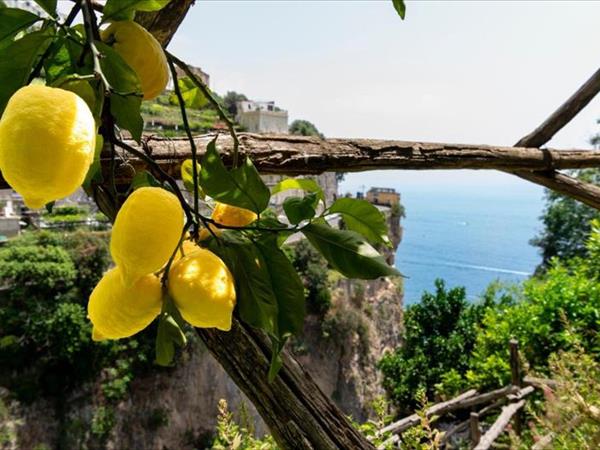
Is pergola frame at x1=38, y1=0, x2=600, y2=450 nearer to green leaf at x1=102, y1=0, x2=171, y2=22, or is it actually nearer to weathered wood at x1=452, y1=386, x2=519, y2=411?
green leaf at x1=102, y1=0, x2=171, y2=22

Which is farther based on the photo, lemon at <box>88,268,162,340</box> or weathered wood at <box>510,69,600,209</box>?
weathered wood at <box>510,69,600,209</box>

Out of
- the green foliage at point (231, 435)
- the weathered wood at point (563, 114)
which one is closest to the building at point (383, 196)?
the weathered wood at point (563, 114)

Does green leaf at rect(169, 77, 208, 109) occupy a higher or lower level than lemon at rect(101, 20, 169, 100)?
lower

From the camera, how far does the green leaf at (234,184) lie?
0.21 m

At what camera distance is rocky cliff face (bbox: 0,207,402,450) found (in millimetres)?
4875

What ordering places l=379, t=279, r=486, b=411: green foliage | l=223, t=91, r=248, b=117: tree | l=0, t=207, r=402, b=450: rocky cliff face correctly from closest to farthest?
l=379, t=279, r=486, b=411: green foliage → l=0, t=207, r=402, b=450: rocky cliff face → l=223, t=91, r=248, b=117: tree

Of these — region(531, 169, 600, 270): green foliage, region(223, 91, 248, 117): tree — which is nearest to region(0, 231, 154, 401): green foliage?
region(531, 169, 600, 270): green foliage

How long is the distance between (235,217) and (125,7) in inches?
4.1

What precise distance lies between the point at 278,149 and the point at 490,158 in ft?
1.39

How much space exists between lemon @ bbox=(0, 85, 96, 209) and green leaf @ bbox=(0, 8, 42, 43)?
0.07m

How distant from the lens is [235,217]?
241 mm

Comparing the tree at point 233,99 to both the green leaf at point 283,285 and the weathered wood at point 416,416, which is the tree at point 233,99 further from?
the green leaf at point 283,285

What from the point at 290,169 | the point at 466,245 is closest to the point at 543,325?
the point at 290,169

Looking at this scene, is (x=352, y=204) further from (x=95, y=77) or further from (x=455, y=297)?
(x=455, y=297)
